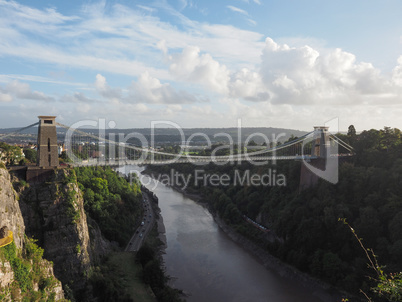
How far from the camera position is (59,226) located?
7.95 m

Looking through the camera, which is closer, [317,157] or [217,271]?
[217,271]

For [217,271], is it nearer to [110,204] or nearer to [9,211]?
[110,204]

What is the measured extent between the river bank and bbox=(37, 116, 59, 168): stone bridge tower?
8205 mm

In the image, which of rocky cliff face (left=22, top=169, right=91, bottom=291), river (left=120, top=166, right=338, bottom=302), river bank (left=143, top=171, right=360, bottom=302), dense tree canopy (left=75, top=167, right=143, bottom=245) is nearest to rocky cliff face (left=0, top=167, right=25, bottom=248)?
rocky cliff face (left=22, top=169, right=91, bottom=291)

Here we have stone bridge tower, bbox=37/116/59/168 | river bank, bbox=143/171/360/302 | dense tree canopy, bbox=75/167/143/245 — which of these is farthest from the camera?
dense tree canopy, bbox=75/167/143/245

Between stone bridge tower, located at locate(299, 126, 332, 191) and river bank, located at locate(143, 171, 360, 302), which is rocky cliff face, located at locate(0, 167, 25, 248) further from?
stone bridge tower, located at locate(299, 126, 332, 191)

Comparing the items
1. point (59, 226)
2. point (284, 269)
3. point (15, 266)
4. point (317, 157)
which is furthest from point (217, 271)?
point (15, 266)

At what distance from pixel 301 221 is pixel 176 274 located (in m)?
4.97

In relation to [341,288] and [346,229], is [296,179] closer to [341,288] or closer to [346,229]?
[346,229]

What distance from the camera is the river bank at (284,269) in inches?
383

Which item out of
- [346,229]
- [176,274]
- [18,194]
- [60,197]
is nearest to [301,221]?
[346,229]

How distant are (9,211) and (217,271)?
717cm

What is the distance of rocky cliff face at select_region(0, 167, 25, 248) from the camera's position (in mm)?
6098

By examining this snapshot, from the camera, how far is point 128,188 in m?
16.5
